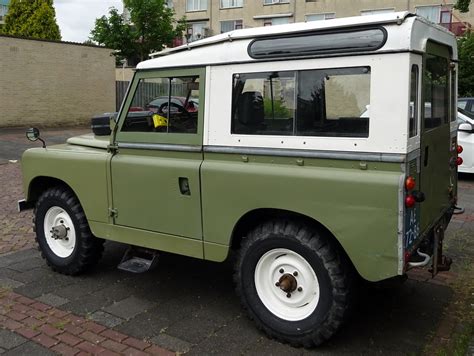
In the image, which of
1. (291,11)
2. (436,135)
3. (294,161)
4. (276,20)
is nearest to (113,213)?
(294,161)

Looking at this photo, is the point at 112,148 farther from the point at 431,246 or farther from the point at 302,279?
the point at 431,246

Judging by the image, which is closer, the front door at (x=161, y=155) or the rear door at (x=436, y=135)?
the rear door at (x=436, y=135)

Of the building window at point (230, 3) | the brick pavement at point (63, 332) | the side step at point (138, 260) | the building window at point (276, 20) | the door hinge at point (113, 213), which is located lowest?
the brick pavement at point (63, 332)

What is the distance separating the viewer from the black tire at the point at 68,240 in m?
4.73

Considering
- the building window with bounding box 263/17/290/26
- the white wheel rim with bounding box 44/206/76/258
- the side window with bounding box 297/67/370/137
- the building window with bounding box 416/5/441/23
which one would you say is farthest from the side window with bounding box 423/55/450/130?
the building window with bounding box 263/17/290/26

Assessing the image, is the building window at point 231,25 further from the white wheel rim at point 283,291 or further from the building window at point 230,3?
the white wheel rim at point 283,291

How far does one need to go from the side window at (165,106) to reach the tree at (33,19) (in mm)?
28261

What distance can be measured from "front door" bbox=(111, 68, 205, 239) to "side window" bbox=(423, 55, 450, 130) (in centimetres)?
163

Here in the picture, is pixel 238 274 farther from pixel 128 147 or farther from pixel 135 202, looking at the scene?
pixel 128 147

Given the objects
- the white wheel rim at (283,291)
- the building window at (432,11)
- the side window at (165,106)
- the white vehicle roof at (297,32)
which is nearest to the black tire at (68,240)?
the side window at (165,106)

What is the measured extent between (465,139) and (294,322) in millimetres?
7839

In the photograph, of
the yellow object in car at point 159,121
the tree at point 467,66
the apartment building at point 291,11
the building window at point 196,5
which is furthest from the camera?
the building window at point 196,5

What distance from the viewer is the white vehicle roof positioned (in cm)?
306

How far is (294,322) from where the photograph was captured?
11.6 feet
